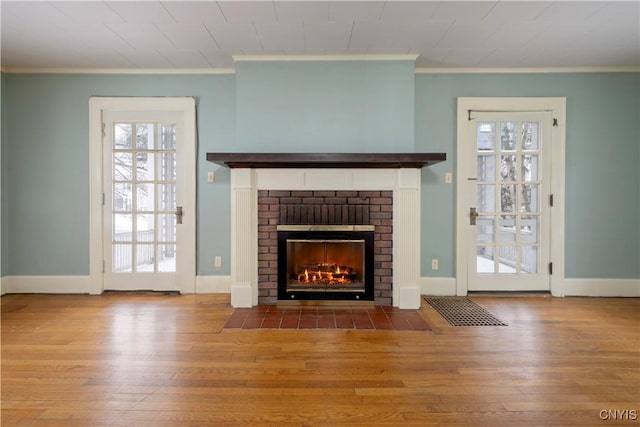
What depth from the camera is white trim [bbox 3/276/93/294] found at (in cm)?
405

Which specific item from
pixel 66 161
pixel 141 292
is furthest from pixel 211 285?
pixel 66 161

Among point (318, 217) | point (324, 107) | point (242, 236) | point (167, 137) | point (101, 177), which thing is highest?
point (324, 107)

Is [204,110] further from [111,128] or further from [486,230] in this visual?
[486,230]

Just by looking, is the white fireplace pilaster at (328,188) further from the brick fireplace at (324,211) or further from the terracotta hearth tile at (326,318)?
the terracotta hearth tile at (326,318)

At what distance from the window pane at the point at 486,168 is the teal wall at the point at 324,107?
0.93m

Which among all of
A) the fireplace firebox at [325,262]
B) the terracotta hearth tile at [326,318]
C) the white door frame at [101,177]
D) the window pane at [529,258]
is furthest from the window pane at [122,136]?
the window pane at [529,258]

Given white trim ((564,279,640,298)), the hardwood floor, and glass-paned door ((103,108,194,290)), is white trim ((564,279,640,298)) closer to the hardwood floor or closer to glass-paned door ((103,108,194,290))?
the hardwood floor

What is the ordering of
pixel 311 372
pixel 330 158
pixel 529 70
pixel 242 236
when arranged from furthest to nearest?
pixel 529 70 < pixel 242 236 < pixel 330 158 < pixel 311 372

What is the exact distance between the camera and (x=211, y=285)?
405 cm

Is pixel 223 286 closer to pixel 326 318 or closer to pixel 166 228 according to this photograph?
pixel 166 228

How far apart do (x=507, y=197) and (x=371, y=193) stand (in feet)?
5.17

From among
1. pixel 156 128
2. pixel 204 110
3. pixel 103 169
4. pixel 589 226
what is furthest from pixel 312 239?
pixel 589 226

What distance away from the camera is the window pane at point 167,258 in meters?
4.07

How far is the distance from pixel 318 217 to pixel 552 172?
2.54m
